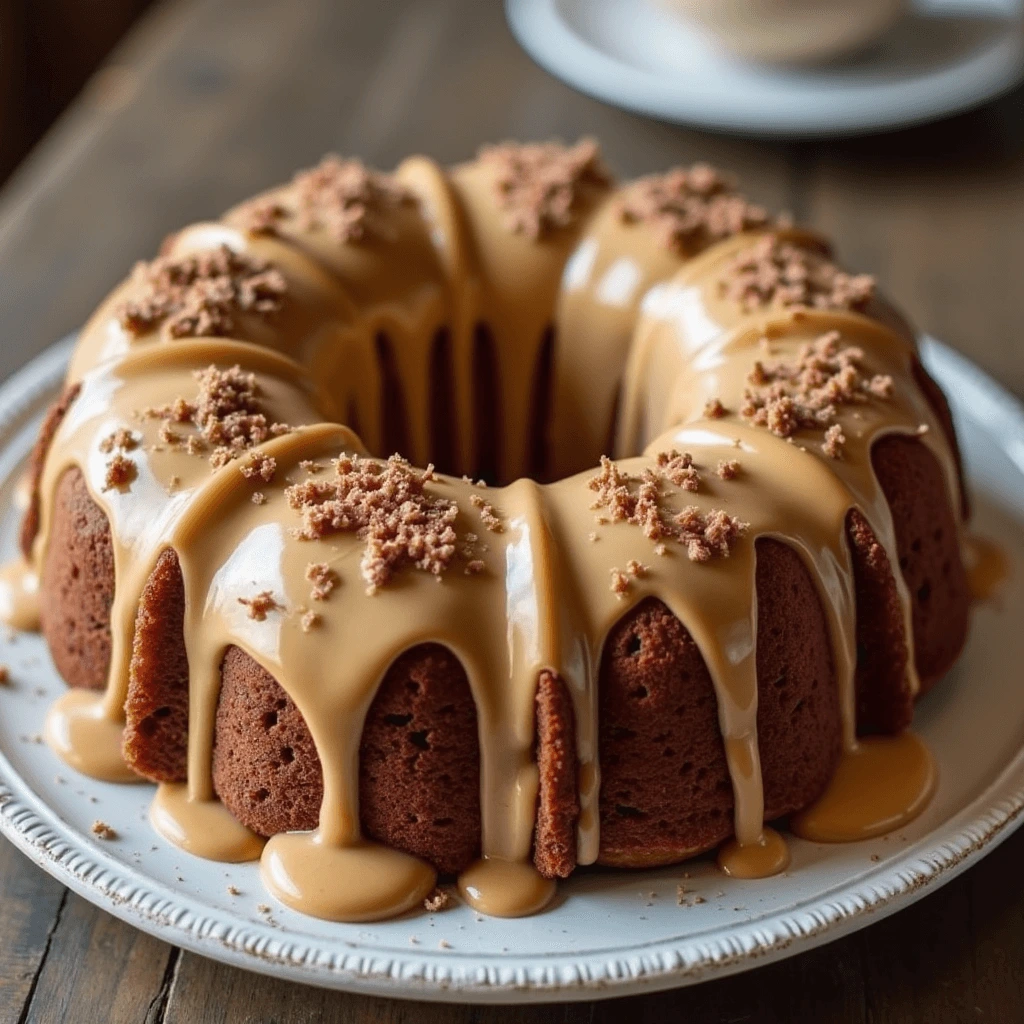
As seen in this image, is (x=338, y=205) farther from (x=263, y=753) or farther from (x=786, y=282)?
(x=263, y=753)

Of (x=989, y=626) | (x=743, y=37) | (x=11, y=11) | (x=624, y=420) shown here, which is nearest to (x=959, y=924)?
(x=989, y=626)

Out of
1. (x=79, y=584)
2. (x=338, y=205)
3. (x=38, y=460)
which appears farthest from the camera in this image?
(x=338, y=205)

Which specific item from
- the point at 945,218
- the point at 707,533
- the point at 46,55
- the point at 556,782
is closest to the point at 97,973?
the point at 556,782

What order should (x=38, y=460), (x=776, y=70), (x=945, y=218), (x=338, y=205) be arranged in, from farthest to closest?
(x=776, y=70), (x=945, y=218), (x=338, y=205), (x=38, y=460)

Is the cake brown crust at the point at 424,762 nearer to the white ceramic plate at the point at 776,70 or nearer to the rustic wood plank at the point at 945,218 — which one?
the rustic wood plank at the point at 945,218

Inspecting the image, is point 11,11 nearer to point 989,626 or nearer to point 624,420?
point 624,420

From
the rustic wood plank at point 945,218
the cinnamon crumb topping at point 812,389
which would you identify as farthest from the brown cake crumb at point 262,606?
the rustic wood plank at point 945,218

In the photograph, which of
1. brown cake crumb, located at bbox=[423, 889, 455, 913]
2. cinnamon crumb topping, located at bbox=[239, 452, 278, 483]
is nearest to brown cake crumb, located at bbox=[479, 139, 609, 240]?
cinnamon crumb topping, located at bbox=[239, 452, 278, 483]

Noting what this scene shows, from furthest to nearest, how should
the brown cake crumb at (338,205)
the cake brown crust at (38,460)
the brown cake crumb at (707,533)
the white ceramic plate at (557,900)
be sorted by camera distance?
the brown cake crumb at (338,205), the cake brown crust at (38,460), the brown cake crumb at (707,533), the white ceramic plate at (557,900)
